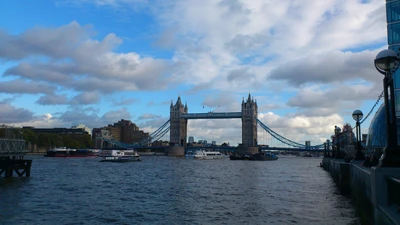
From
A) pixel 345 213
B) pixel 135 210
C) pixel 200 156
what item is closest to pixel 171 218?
pixel 135 210

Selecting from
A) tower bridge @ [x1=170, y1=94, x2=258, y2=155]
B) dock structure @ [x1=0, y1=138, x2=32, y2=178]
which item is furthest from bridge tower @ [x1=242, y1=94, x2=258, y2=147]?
dock structure @ [x1=0, y1=138, x2=32, y2=178]

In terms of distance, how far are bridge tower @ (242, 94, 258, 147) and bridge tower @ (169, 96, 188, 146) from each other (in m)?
28.4

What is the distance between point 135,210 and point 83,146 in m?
159

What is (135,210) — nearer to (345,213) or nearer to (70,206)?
(70,206)

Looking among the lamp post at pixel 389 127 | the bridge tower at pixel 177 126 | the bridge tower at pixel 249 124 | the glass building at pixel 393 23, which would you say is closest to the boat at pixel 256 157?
the bridge tower at pixel 249 124

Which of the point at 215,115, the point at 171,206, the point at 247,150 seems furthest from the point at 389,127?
the point at 215,115

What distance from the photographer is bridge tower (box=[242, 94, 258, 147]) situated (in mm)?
160788

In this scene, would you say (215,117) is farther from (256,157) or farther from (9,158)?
(9,158)

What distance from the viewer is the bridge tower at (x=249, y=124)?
528 ft

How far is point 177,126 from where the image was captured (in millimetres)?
176125

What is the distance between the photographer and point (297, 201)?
23.7 metres

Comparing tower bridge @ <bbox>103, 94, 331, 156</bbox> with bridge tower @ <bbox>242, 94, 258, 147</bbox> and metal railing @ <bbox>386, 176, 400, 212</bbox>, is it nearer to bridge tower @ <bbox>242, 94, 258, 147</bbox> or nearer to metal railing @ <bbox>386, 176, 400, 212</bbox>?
bridge tower @ <bbox>242, 94, 258, 147</bbox>

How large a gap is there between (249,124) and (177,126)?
113ft

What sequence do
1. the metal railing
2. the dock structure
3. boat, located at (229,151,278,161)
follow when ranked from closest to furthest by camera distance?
the metal railing
the dock structure
boat, located at (229,151,278,161)
